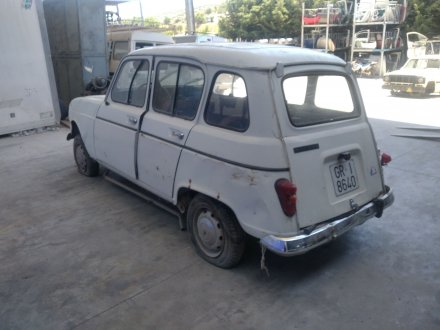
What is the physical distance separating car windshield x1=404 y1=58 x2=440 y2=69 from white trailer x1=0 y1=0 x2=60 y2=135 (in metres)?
11.5

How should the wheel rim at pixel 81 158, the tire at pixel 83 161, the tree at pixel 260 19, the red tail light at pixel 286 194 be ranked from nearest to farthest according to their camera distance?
the red tail light at pixel 286 194 → the tire at pixel 83 161 → the wheel rim at pixel 81 158 → the tree at pixel 260 19

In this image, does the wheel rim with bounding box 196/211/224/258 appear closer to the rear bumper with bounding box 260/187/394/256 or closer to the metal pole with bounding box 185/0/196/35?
the rear bumper with bounding box 260/187/394/256

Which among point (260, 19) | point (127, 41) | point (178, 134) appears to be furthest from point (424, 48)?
point (178, 134)

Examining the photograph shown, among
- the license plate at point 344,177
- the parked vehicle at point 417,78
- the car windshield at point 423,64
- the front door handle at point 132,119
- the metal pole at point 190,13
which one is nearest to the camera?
the license plate at point 344,177

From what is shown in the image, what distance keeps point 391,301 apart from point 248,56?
7.22 ft

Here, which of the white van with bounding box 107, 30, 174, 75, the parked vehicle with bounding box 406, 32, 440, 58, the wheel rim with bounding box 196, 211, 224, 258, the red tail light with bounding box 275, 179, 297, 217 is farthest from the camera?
the parked vehicle with bounding box 406, 32, 440, 58

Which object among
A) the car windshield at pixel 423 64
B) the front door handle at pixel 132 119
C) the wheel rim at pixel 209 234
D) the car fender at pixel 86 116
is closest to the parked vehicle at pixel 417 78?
the car windshield at pixel 423 64

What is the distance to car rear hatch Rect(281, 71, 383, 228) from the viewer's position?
2.99 m

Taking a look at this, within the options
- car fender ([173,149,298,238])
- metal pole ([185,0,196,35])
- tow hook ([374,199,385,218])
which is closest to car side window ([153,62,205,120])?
car fender ([173,149,298,238])

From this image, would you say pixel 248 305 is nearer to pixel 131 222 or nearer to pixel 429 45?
pixel 131 222

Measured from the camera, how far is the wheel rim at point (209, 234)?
3.38m

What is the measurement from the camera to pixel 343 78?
3.64 m

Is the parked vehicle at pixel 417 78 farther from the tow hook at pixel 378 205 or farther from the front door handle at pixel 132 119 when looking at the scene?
the front door handle at pixel 132 119

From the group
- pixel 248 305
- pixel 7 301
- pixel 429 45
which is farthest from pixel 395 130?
pixel 429 45
